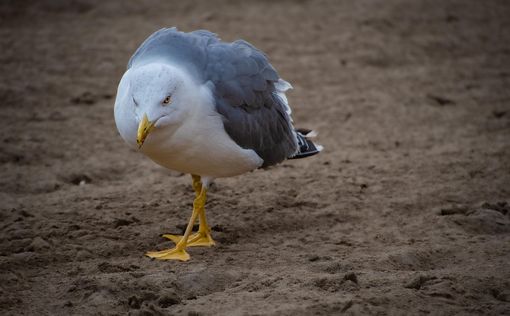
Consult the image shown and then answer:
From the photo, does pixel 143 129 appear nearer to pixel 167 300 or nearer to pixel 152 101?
pixel 152 101

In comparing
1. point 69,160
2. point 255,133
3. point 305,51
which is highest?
point 305,51

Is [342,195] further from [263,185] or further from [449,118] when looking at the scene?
[449,118]

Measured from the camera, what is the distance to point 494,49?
8.57 metres

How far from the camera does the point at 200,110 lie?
14.1 feet

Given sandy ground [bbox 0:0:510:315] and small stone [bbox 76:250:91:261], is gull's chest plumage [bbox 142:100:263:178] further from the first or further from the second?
small stone [bbox 76:250:91:261]

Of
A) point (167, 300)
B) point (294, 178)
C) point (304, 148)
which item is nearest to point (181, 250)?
point (167, 300)

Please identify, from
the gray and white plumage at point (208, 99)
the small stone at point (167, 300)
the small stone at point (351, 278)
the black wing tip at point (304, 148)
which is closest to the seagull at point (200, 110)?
the gray and white plumage at point (208, 99)

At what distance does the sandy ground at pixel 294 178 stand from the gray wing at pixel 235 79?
69cm

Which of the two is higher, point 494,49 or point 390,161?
point 494,49

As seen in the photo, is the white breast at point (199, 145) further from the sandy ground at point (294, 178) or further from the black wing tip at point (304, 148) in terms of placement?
the black wing tip at point (304, 148)

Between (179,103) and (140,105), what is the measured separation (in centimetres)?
22

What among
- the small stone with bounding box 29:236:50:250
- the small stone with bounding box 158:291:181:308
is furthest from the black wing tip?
the small stone with bounding box 29:236:50:250

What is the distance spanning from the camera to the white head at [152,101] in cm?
409

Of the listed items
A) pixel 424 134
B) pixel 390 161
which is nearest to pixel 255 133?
pixel 390 161
